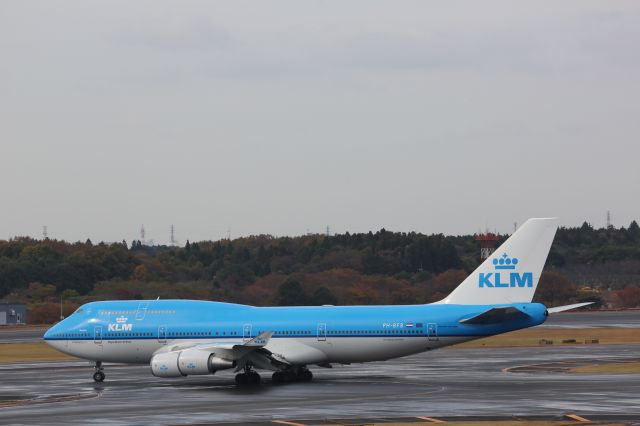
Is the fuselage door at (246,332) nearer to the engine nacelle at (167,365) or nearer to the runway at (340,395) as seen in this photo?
the runway at (340,395)

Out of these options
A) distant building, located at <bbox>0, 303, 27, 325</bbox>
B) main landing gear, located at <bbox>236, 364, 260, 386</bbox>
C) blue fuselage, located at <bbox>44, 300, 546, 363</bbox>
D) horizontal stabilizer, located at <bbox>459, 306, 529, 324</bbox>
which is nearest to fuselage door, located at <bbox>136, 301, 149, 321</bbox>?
blue fuselage, located at <bbox>44, 300, 546, 363</bbox>

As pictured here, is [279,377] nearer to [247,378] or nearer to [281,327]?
[247,378]

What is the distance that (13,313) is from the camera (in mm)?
119875

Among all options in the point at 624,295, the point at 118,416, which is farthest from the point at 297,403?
the point at 624,295

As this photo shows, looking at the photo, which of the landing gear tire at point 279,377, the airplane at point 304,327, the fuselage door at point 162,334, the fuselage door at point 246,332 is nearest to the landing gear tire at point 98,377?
the airplane at point 304,327

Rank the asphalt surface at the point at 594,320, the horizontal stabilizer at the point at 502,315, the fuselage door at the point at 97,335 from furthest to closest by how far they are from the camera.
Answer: the asphalt surface at the point at 594,320, the fuselage door at the point at 97,335, the horizontal stabilizer at the point at 502,315

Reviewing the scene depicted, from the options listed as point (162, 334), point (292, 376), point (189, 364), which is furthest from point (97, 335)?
point (292, 376)

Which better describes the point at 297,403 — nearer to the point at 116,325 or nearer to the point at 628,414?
the point at 628,414

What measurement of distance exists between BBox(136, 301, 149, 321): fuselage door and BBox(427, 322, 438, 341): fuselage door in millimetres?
13523

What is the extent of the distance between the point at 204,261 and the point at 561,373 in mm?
88211

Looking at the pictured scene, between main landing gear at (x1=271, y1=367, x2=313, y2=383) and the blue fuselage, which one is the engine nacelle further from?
main landing gear at (x1=271, y1=367, x2=313, y2=383)

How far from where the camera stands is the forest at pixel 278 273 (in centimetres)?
10400

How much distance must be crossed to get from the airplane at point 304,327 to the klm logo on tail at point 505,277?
41mm

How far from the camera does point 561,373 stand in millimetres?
51031
